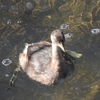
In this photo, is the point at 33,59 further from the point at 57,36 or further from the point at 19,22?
the point at 19,22

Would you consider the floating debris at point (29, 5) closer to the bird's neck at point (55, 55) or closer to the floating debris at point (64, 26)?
the floating debris at point (64, 26)

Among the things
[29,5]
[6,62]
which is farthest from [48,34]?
[29,5]

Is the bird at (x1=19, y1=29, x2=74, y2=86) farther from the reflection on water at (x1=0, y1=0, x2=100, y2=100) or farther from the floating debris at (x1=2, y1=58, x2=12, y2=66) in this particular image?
the floating debris at (x1=2, y1=58, x2=12, y2=66)

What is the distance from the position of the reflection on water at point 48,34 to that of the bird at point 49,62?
6.4 inches

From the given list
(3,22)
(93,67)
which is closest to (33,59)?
(93,67)

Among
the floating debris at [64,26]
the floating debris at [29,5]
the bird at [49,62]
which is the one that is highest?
the floating debris at [29,5]

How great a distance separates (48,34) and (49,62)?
1.45 m

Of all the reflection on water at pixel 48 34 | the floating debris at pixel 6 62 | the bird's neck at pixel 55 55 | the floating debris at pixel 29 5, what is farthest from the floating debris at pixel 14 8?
the bird's neck at pixel 55 55

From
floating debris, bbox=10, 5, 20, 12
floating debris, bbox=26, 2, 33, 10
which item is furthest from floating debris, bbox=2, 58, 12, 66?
floating debris, bbox=26, 2, 33, 10

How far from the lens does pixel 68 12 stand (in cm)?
1013

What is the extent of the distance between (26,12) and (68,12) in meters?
1.12

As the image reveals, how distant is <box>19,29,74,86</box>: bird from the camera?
800 centimetres

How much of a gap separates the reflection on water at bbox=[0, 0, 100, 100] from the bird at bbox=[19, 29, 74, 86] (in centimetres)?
16

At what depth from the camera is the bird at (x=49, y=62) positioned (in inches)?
315
